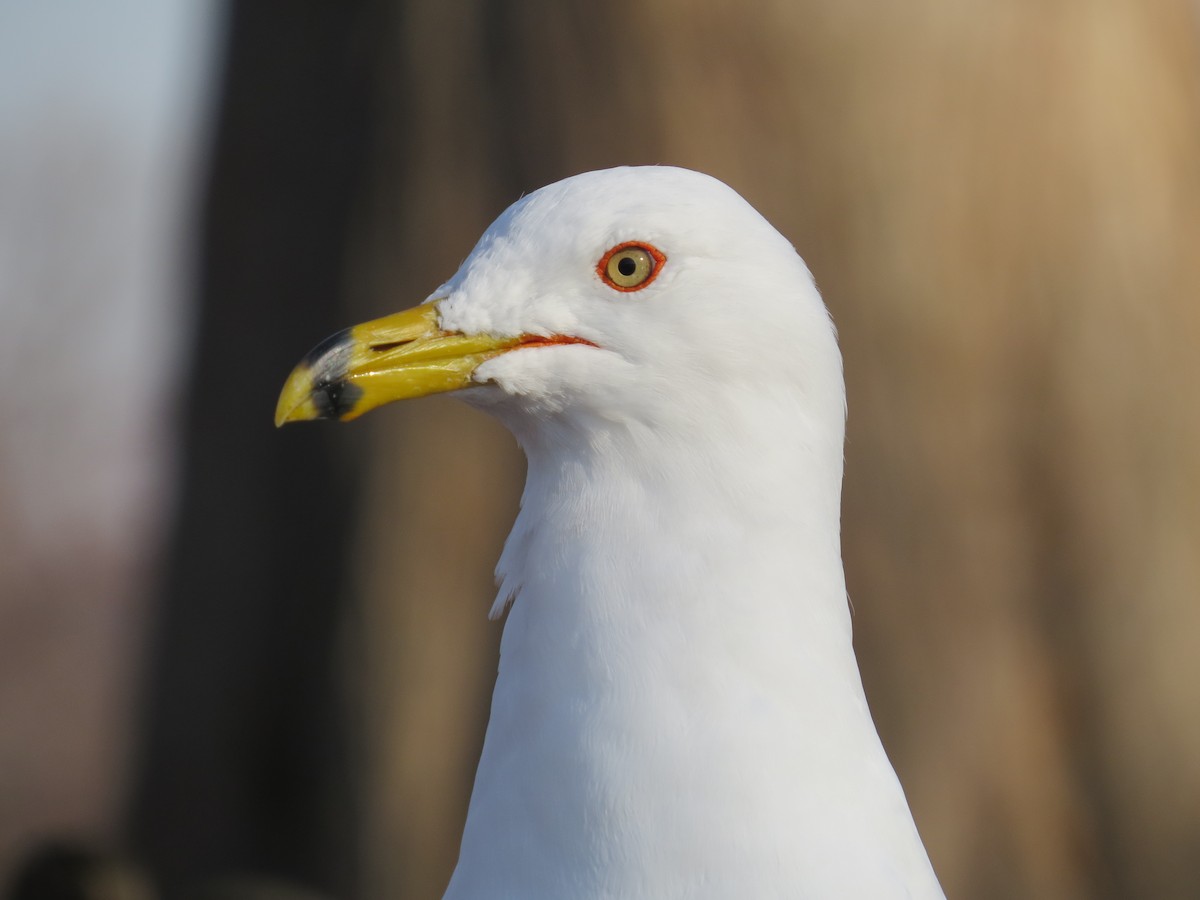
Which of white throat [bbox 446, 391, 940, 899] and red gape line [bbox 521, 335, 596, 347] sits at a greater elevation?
red gape line [bbox 521, 335, 596, 347]

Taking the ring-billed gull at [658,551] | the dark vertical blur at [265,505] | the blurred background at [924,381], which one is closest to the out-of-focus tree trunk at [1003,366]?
the blurred background at [924,381]

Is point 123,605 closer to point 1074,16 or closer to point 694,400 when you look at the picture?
point 1074,16

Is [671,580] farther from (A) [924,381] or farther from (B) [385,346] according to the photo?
(A) [924,381]

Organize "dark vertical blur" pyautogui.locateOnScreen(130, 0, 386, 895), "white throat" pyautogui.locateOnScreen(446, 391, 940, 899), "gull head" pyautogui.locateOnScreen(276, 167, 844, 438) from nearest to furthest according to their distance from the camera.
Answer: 1. "white throat" pyautogui.locateOnScreen(446, 391, 940, 899)
2. "gull head" pyautogui.locateOnScreen(276, 167, 844, 438)
3. "dark vertical blur" pyautogui.locateOnScreen(130, 0, 386, 895)

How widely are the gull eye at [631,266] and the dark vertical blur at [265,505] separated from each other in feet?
13.2

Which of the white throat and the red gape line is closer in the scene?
the white throat

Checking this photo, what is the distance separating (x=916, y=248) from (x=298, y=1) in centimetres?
311

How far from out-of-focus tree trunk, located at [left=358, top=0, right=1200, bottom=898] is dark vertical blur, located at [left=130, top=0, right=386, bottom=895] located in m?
1.68

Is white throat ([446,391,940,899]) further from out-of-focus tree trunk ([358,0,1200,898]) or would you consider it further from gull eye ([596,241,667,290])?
out-of-focus tree trunk ([358,0,1200,898])

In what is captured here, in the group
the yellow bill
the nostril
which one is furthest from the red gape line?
the nostril

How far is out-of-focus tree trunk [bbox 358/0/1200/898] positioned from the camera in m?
4.40

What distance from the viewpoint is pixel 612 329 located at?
1566mm

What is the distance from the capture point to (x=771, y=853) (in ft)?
4.62

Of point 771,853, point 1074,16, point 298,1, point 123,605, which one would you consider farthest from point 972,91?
point 123,605
